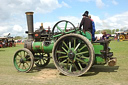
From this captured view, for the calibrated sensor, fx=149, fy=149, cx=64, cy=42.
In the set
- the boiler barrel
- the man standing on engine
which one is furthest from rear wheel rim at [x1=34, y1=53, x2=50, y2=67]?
the man standing on engine

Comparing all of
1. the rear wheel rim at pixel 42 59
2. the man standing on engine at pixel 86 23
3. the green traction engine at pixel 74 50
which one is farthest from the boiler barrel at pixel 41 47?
the man standing on engine at pixel 86 23

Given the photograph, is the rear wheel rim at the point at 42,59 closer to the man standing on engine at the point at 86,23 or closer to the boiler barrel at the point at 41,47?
the boiler barrel at the point at 41,47

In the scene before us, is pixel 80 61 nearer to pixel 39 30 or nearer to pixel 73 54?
pixel 73 54

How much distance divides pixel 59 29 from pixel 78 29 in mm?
790

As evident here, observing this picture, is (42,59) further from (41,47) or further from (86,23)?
(86,23)

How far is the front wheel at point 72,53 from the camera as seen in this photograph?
202 inches

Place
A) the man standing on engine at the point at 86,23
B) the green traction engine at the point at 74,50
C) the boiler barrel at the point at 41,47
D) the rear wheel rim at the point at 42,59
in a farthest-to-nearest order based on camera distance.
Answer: the rear wheel rim at the point at 42,59
the boiler barrel at the point at 41,47
the man standing on engine at the point at 86,23
the green traction engine at the point at 74,50

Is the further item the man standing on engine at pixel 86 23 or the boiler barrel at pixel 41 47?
the boiler barrel at pixel 41 47

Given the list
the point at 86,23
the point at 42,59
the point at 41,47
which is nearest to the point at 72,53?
the point at 86,23

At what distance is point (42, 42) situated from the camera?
6.37 meters

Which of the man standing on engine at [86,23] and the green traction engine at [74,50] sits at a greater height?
the man standing on engine at [86,23]

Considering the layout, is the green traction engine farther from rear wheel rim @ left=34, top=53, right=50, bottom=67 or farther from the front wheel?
rear wheel rim @ left=34, top=53, right=50, bottom=67

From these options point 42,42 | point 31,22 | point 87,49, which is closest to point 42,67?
point 42,42

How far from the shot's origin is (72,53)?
207 inches
